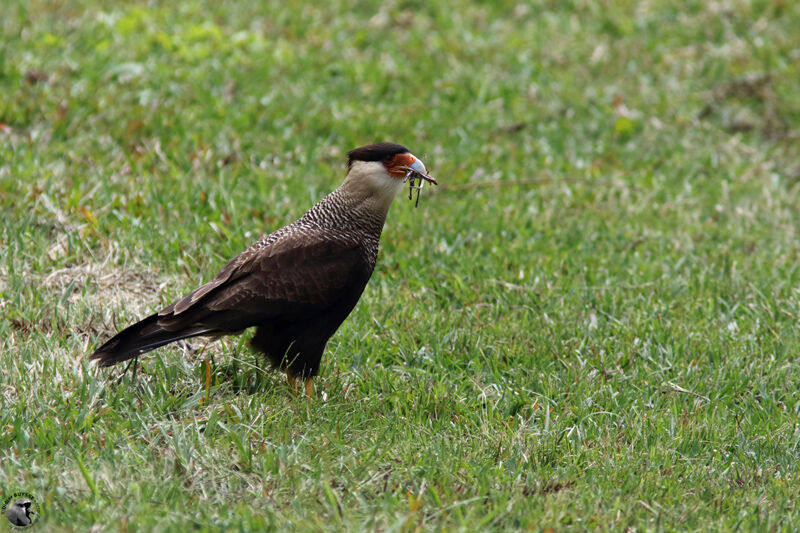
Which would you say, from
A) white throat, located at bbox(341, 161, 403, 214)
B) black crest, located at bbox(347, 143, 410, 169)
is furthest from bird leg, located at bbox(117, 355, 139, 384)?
black crest, located at bbox(347, 143, 410, 169)

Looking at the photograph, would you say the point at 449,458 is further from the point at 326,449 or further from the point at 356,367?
the point at 356,367

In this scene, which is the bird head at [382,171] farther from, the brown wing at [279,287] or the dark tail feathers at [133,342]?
the dark tail feathers at [133,342]

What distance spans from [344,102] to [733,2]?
496cm

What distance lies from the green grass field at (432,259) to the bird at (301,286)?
0.23 metres

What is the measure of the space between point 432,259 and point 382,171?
1698 millimetres

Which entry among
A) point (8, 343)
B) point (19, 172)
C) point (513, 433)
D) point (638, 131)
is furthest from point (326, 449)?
point (638, 131)

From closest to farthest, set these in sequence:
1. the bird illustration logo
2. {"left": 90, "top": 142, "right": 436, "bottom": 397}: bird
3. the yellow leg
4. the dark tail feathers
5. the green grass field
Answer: the bird illustration logo → the green grass field → the dark tail feathers → {"left": 90, "top": 142, "right": 436, "bottom": 397}: bird → the yellow leg

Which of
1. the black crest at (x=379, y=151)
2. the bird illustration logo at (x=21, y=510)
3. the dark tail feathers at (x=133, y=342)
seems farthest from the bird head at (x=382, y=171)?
the bird illustration logo at (x=21, y=510)

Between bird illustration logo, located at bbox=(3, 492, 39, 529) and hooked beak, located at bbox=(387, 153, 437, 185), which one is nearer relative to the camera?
bird illustration logo, located at bbox=(3, 492, 39, 529)

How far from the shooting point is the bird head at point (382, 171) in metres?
4.59

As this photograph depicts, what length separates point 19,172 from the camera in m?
6.36

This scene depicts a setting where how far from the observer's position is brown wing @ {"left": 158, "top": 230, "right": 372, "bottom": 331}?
4.42 meters

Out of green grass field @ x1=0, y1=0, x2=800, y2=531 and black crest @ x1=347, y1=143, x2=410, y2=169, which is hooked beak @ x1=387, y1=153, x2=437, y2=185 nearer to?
black crest @ x1=347, y1=143, x2=410, y2=169

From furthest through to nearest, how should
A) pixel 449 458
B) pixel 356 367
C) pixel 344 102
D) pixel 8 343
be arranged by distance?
pixel 344 102, pixel 356 367, pixel 8 343, pixel 449 458
